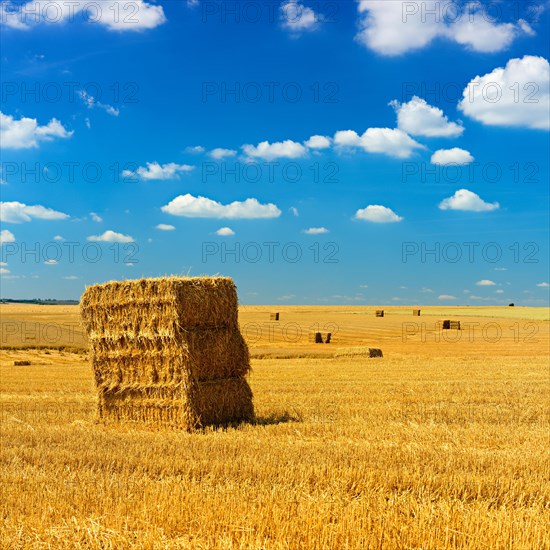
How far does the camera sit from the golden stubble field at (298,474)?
5.21m

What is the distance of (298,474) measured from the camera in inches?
282

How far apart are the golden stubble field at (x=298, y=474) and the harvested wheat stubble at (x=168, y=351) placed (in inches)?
21.7

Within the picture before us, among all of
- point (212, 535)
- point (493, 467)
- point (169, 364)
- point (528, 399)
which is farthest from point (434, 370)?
point (212, 535)

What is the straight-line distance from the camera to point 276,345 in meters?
38.9

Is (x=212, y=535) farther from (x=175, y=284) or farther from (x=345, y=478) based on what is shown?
(x=175, y=284)

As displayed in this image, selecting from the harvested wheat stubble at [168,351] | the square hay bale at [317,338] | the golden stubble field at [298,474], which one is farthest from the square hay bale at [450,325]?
the harvested wheat stubble at [168,351]

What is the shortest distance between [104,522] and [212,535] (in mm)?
995

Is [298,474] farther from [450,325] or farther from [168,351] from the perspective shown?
[450,325]

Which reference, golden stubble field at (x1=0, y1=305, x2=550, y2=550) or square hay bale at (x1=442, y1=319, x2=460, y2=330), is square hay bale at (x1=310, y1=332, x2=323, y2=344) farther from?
golden stubble field at (x1=0, y1=305, x2=550, y2=550)

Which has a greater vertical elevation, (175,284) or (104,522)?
(175,284)

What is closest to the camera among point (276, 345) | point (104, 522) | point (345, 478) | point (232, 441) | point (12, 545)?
point (12, 545)

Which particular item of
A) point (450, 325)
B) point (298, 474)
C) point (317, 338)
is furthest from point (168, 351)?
point (450, 325)

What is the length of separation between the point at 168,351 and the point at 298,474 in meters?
5.05

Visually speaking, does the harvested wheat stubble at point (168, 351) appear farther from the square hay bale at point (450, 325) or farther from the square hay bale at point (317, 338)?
the square hay bale at point (450, 325)
